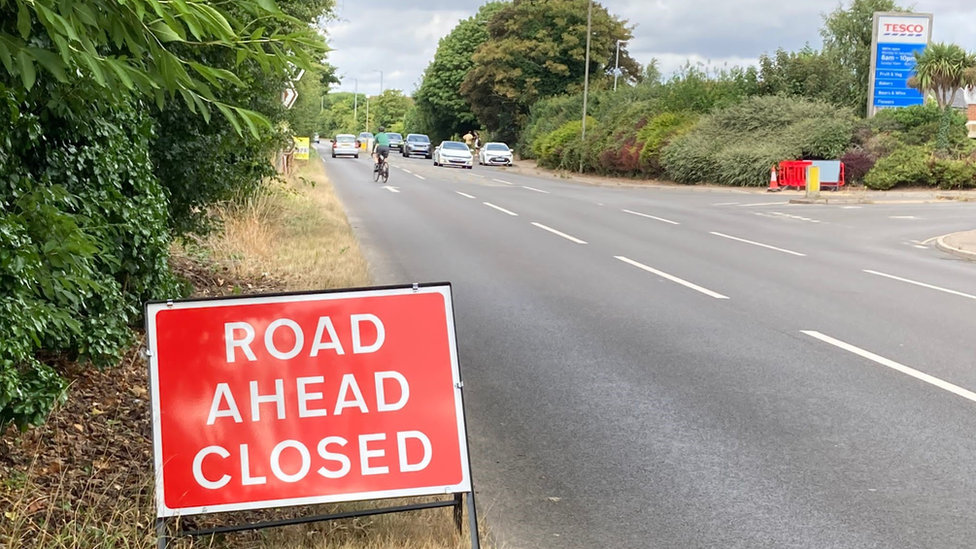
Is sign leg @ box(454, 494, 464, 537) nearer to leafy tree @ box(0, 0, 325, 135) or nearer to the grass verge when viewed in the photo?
the grass verge

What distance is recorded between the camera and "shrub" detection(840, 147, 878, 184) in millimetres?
35094

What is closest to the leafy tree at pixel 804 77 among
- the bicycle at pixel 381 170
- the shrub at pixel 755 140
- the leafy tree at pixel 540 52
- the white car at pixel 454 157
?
the shrub at pixel 755 140

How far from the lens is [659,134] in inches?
1676

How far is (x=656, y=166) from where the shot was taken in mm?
42000

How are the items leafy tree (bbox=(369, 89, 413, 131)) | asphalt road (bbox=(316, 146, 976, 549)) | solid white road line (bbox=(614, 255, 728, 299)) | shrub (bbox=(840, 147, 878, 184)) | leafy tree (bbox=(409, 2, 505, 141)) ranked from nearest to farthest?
asphalt road (bbox=(316, 146, 976, 549)) → solid white road line (bbox=(614, 255, 728, 299)) → shrub (bbox=(840, 147, 878, 184)) → leafy tree (bbox=(409, 2, 505, 141)) → leafy tree (bbox=(369, 89, 413, 131))

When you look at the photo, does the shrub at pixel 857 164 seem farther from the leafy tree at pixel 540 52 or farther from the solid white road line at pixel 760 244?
the leafy tree at pixel 540 52

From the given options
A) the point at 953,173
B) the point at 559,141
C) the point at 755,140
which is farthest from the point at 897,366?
the point at 559,141

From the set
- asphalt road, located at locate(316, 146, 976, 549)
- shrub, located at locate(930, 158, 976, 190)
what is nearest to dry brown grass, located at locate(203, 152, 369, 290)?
asphalt road, located at locate(316, 146, 976, 549)

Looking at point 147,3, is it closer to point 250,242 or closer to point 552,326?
point 552,326

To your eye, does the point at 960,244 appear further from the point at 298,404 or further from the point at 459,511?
the point at 298,404

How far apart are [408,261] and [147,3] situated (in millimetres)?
10847

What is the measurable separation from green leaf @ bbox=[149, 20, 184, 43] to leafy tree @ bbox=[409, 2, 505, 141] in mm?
85328

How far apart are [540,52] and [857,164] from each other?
35.3m

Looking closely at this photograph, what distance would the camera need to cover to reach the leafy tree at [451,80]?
88.9 metres
